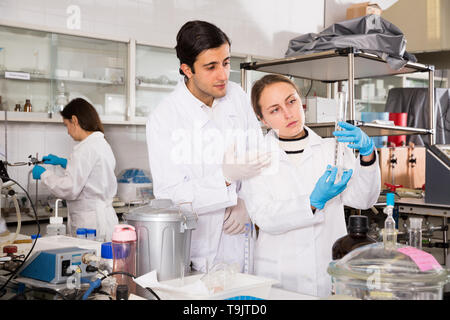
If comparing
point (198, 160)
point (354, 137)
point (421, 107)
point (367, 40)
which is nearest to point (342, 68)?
point (367, 40)

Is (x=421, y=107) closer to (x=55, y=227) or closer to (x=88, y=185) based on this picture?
(x=88, y=185)

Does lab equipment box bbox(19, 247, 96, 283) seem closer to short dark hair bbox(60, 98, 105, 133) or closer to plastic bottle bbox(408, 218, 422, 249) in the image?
plastic bottle bbox(408, 218, 422, 249)

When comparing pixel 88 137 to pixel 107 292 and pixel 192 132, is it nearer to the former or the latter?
pixel 192 132

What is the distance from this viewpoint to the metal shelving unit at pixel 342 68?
302 cm

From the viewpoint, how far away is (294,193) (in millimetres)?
1733

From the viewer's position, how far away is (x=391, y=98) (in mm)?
5125

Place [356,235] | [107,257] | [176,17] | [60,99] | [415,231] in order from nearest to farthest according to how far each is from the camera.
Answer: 1. [356,235]
2. [107,257]
3. [415,231]
4. [60,99]
5. [176,17]

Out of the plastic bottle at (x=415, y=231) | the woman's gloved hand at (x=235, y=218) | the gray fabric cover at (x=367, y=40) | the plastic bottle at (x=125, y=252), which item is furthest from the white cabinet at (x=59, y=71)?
the plastic bottle at (x=415, y=231)

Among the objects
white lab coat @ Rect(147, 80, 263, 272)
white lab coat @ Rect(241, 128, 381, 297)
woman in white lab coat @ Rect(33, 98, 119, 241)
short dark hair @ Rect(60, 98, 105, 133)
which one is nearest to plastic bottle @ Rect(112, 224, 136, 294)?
white lab coat @ Rect(147, 80, 263, 272)

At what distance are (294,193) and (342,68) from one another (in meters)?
2.06

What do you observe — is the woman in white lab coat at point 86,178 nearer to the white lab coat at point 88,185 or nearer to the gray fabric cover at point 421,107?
the white lab coat at point 88,185
